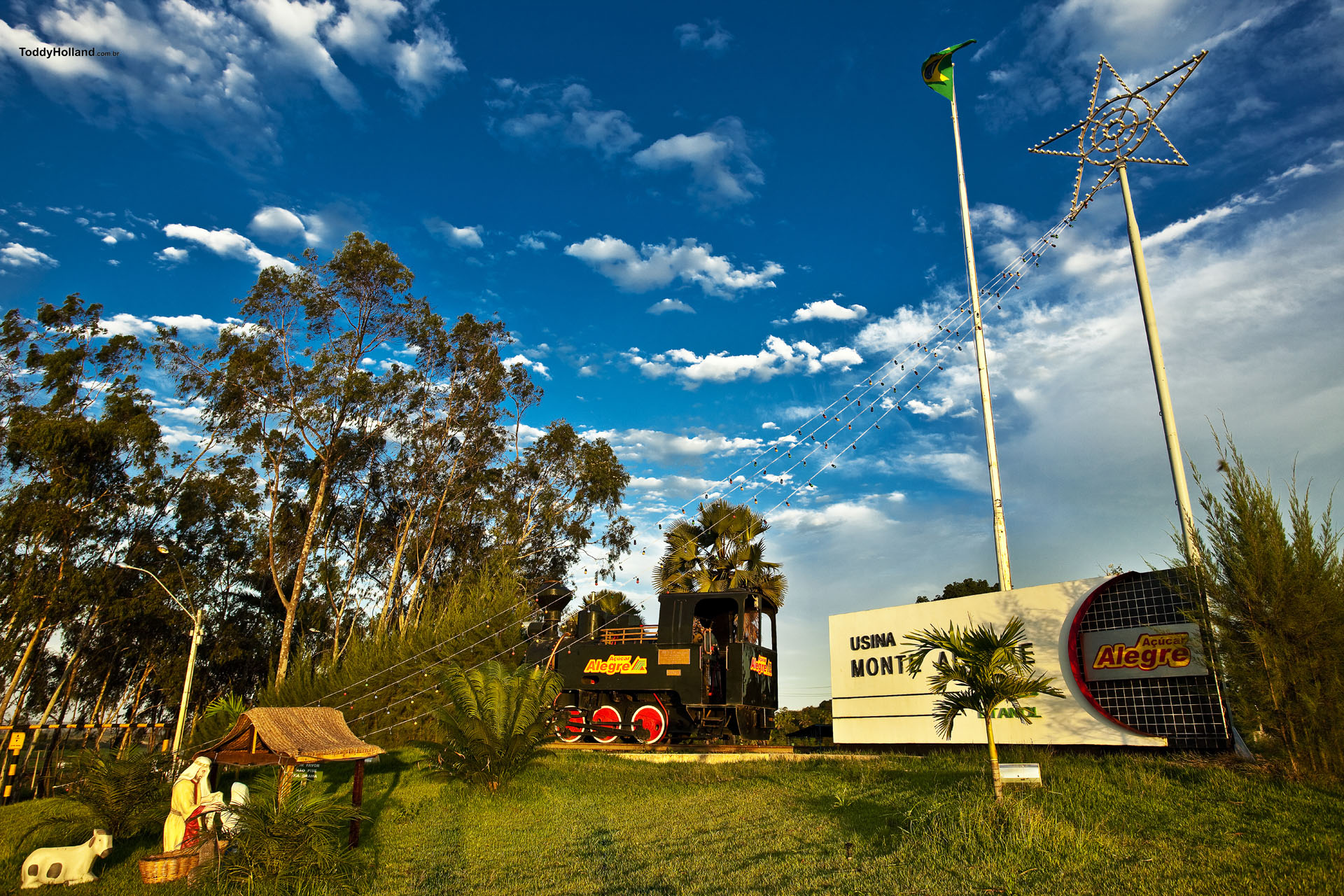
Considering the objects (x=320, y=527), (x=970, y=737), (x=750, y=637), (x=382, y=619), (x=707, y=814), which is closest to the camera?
(x=707, y=814)

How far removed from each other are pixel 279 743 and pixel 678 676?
9.88m

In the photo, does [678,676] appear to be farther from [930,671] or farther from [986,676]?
[986,676]

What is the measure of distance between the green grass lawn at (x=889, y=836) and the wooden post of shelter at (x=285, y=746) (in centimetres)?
138

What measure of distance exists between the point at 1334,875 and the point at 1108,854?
1.63m

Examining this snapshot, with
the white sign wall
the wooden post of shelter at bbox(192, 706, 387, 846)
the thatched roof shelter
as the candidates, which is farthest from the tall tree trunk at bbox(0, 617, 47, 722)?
the white sign wall

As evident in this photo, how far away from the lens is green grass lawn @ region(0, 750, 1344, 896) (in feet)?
21.4

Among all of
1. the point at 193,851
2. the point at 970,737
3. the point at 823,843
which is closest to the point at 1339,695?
the point at 970,737

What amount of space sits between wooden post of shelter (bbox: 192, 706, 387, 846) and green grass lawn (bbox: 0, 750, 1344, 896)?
1.38m

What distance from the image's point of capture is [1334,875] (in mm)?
5855

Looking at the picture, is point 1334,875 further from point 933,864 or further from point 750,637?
point 750,637

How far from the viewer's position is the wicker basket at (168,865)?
8.31 meters

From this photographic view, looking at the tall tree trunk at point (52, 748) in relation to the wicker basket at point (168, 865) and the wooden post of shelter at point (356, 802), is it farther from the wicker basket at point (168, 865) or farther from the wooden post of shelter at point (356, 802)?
the wicker basket at point (168, 865)

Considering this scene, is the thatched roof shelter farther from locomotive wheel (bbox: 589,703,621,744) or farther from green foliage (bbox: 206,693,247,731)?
green foliage (bbox: 206,693,247,731)

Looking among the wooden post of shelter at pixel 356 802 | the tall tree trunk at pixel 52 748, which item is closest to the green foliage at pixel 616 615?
the wooden post of shelter at pixel 356 802
